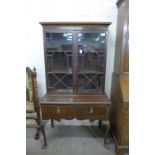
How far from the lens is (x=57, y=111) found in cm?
209

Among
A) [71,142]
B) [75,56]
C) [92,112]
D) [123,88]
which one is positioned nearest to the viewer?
[123,88]

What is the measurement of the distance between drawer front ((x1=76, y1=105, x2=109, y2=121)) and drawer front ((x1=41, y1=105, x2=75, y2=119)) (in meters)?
0.09

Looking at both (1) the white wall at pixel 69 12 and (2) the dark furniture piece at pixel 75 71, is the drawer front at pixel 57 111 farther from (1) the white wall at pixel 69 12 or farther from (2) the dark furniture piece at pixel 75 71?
(1) the white wall at pixel 69 12

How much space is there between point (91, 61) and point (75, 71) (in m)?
0.27

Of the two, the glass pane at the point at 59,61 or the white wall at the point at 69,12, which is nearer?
the glass pane at the point at 59,61

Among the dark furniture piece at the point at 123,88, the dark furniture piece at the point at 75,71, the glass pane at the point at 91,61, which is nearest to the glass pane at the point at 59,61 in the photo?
the dark furniture piece at the point at 75,71

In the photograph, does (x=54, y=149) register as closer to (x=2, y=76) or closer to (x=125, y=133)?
(x=125, y=133)

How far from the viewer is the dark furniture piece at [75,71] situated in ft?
6.81

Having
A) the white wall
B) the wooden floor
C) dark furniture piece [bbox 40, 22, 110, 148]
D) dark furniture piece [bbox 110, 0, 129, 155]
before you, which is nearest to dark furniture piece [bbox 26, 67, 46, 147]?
dark furniture piece [bbox 40, 22, 110, 148]

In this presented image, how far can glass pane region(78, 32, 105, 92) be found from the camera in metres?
2.18

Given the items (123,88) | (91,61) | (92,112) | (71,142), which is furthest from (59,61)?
(71,142)

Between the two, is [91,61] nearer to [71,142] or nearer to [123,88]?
[123,88]
